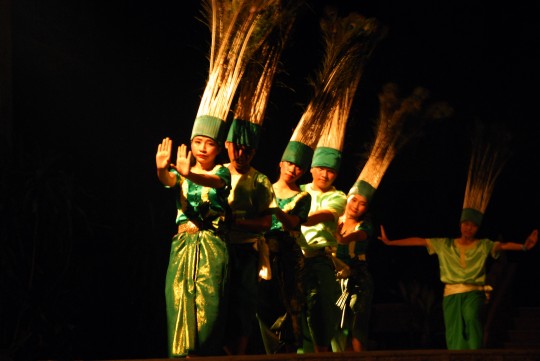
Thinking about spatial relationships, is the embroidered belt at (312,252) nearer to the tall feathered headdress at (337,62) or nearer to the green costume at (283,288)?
the green costume at (283,288)

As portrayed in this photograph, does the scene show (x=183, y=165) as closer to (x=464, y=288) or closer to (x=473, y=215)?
(x=473, y=215)

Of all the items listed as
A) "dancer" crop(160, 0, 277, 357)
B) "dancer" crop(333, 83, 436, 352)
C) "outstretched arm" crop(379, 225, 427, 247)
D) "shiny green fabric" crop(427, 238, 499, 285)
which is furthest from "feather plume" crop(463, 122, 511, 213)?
"dancer" crop(160, 0, 277, 357)

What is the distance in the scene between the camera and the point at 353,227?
8055mm

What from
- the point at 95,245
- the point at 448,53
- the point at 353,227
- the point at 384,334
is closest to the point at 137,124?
the point at 95,245

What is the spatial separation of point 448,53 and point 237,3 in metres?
4.77

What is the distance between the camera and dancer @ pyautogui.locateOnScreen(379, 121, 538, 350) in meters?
9.28

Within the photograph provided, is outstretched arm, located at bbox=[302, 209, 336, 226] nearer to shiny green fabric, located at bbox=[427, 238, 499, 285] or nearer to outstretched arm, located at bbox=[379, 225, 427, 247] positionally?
outstretched arm, located at bbox=[379, 225, 427, 247]

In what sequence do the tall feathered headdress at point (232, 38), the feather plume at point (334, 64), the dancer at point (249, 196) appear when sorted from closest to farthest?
the tall feathered headdress at point (232, 38), the dancer at point (249, 196), the feather plume at point (334, 64)

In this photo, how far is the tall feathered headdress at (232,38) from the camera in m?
6.15

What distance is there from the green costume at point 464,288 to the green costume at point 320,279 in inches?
83.5

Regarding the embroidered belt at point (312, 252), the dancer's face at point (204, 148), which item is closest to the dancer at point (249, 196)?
the dancer's face at point (204, 148)

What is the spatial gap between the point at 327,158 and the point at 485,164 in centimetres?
237

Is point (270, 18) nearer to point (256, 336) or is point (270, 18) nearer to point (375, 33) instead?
point (375, 33)

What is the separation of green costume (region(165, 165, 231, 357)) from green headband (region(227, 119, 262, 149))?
0.44m
